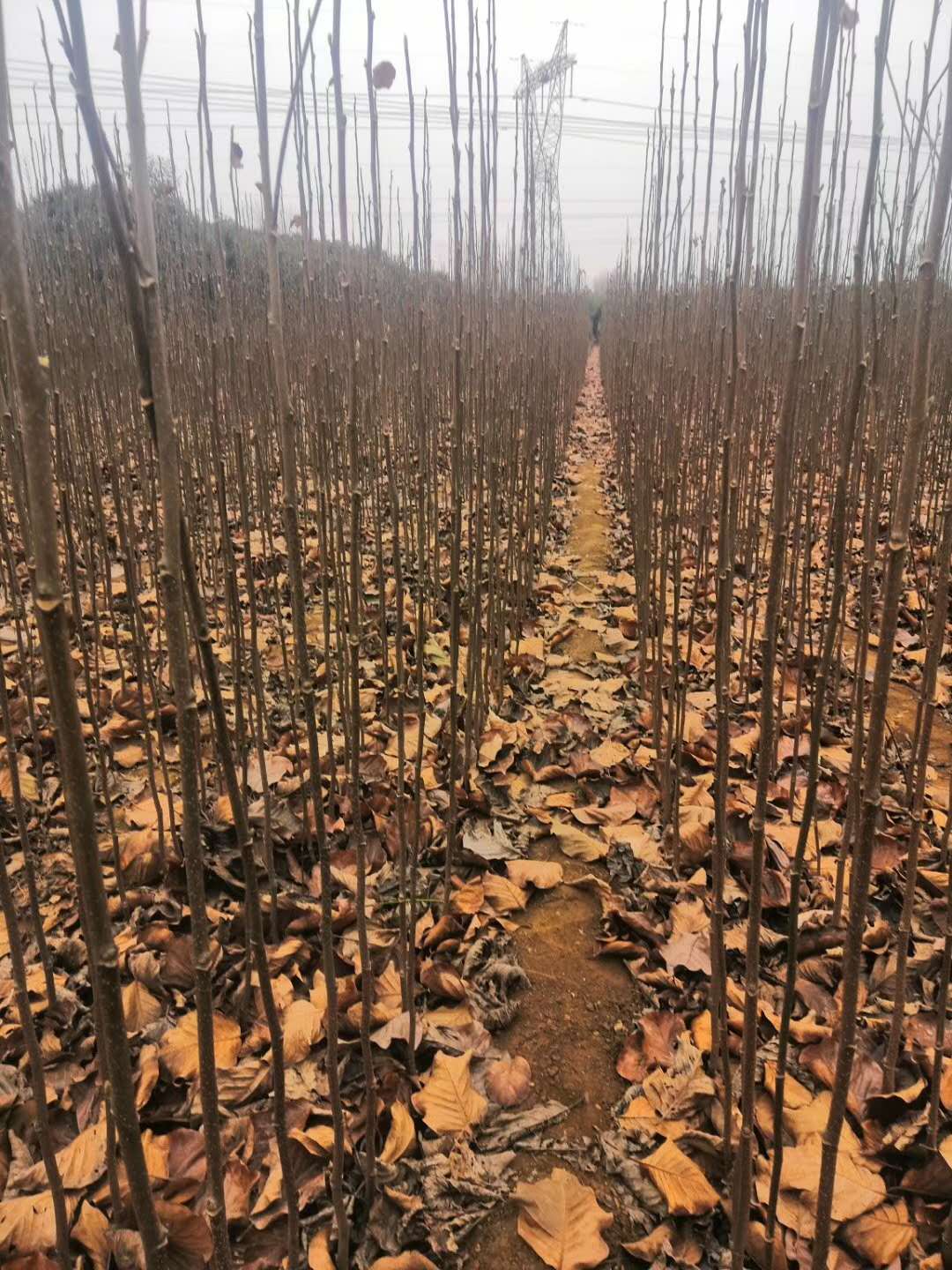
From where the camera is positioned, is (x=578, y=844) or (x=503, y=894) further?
(x=578, y=844)

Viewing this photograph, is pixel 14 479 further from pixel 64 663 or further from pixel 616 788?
pixel 616 788

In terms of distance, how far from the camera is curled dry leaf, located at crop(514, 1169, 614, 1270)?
0.78 meters

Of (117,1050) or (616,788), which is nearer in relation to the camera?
(117,1050)

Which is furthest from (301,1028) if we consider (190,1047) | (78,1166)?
(78,1166)

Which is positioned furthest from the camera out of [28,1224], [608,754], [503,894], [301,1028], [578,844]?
[608,754]

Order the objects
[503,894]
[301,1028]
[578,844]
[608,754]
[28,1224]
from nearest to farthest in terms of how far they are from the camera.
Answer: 1. [28,1224]
2. [301,1028]
3. [503,894]
4. [578,844]
5. [608,754]

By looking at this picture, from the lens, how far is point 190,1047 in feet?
3.12

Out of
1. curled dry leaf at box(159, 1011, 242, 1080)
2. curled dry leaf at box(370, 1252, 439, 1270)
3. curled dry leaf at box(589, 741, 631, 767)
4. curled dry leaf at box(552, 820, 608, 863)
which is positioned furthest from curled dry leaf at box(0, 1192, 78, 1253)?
curled dry leaf at box(589, 741, 631, 767)

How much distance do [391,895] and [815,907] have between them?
656 millimetres

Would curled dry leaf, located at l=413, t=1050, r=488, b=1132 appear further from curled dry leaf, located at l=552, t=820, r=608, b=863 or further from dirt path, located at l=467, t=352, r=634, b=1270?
curled dry leaf, located at l=552, t=820, r=608, b=863

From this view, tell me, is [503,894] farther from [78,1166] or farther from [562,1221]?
[78,1166]

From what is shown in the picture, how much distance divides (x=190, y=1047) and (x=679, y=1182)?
0.58 metres

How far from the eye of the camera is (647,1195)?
0.83 m

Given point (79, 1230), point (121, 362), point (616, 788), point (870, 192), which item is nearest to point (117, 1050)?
point (79, 1230)
